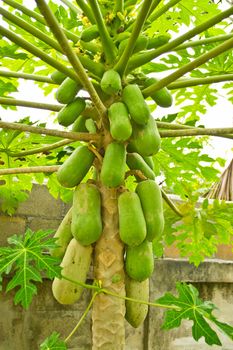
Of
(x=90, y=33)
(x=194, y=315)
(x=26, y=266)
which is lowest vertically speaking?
(x=194, y=315)

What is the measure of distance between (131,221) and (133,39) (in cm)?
49

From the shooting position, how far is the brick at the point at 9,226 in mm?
2648

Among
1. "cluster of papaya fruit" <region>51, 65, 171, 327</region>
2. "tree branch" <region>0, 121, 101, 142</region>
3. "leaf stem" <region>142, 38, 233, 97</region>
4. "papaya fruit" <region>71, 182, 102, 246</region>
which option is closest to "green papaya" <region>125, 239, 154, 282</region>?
"cluster of papaya fruit" <region>51, 65, 171, 327</region>

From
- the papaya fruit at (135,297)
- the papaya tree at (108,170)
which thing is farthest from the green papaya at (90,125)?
the papaya fruit at (135,297)

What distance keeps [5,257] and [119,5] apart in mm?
880

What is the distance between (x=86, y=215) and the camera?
4.71 ft

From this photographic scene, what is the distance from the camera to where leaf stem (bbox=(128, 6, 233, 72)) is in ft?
4.51

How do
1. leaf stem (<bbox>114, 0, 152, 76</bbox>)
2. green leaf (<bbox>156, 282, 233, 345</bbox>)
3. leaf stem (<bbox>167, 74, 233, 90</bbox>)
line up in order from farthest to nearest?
leaf stem (<bbox>167, 74, 233, 90</bbox>) < green leaf (<bbox>156, 282, 233, 345</bbox>) < leaf stem (<bbox>114, 0, 152, 76</bbox>)

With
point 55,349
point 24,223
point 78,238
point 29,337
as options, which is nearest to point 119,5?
point 78,238

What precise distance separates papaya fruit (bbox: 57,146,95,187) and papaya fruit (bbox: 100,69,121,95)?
19cm

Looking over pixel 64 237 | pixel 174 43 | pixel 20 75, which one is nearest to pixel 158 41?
pixel 174 43

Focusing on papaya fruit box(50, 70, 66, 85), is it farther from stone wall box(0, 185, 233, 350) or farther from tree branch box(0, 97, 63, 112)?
stone wall box(0, 185, 233, 350)

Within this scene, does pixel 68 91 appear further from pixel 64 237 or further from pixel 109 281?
pixel 109 281

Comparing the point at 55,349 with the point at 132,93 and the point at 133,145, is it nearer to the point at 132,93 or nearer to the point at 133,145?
the point at 133,145
